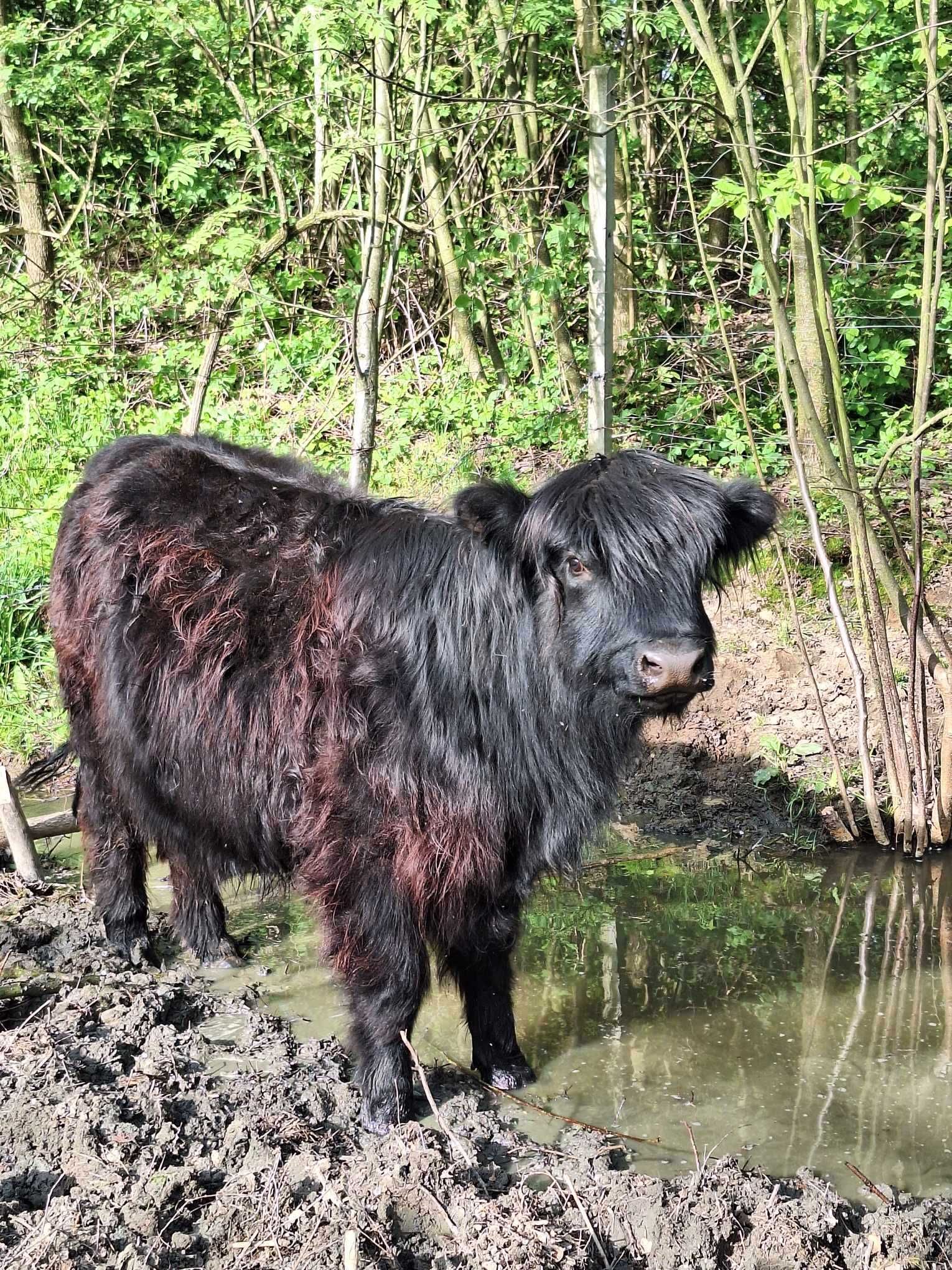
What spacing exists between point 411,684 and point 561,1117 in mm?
1404

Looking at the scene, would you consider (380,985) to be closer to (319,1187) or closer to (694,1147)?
(319,1187)

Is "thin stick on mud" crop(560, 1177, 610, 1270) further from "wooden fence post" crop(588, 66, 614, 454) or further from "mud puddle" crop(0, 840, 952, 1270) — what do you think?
"wooden fence post" crop(588, 66, 614, 454)

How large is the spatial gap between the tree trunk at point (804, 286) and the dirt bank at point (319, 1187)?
3.09 metres

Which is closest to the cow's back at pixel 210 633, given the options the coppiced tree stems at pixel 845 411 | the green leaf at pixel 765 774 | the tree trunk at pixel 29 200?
the coppiced tree stems at pixel 845 411

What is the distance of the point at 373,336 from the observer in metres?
6.16

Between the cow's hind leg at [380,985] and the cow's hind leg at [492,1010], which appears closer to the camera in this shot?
the cow's hind leg at [380,985]

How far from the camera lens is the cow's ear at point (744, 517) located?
3576 mm

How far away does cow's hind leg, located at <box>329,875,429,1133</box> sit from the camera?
3467 millimetres

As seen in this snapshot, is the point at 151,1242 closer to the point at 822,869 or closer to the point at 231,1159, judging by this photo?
the point at 231,1159

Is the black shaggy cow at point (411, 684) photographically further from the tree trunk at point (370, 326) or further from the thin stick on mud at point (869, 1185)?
the tree trunk at point (370, 326)

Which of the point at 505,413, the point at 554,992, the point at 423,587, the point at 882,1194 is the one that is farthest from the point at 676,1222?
the point at 505,413

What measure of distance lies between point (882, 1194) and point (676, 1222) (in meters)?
0.61

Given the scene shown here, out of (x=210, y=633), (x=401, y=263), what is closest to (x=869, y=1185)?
(x=210, y=633)

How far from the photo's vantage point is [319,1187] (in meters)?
2.99
